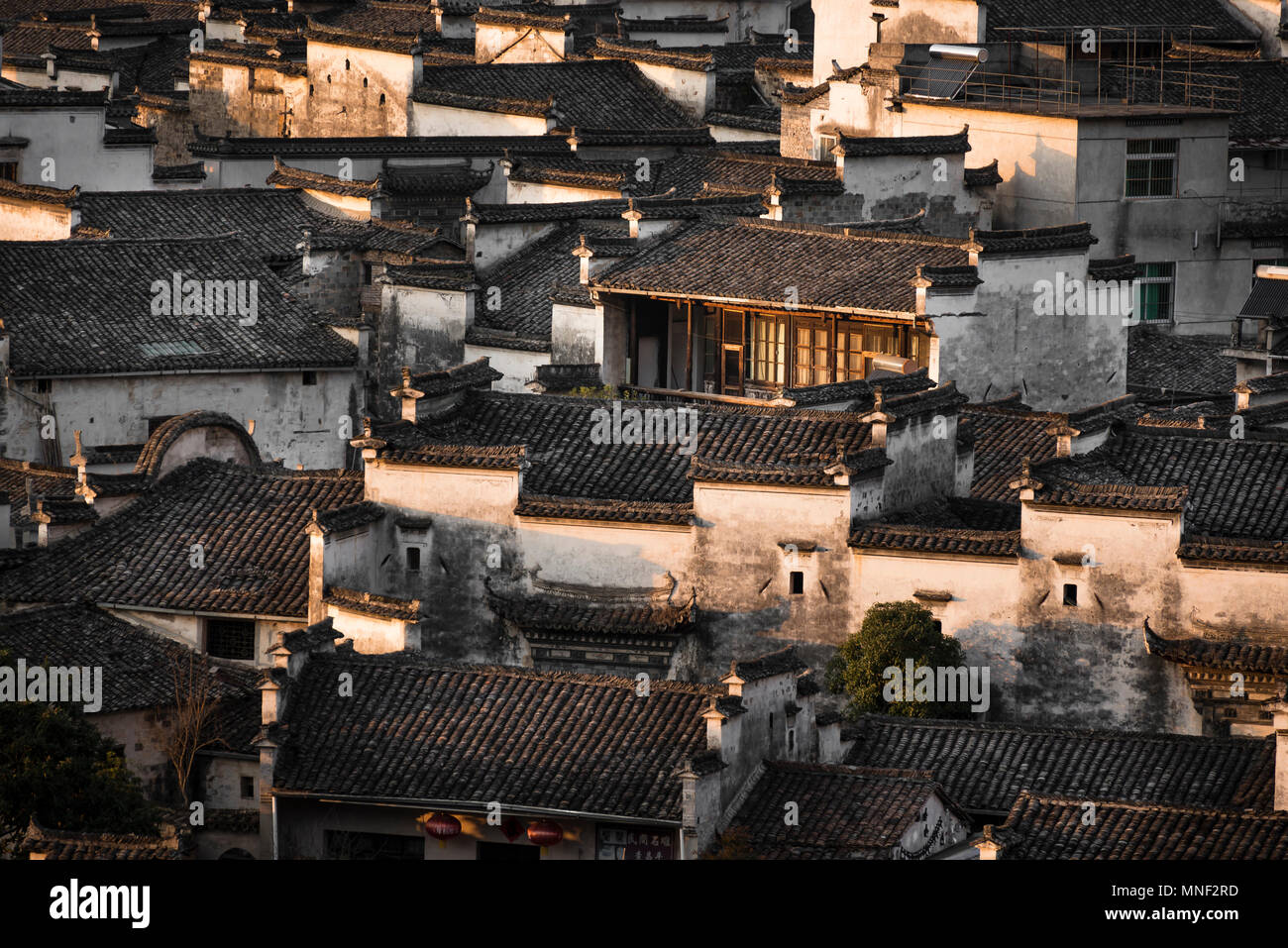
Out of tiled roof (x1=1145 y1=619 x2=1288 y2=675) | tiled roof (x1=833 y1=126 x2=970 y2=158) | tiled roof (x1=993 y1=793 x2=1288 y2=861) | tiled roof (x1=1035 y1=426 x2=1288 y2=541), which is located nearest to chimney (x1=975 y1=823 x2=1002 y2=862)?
tiled roof (x1=993 y1=793 x2=1288 y2=861)

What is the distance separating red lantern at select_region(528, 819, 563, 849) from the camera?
39.0 meters

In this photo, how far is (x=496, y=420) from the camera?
49.1 m

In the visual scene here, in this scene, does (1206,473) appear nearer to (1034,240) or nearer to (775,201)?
(1034,240)

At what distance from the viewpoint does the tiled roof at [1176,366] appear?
61219mm

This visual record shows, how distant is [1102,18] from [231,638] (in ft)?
108

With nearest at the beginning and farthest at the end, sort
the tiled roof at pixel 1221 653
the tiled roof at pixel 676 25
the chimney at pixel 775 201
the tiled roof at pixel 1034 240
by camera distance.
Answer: the tiled roof at pixel 1221 653, the tiled roof at pixel 1034 240, the chimney at pixel 775 201, the tiled roof at pixel 676 25

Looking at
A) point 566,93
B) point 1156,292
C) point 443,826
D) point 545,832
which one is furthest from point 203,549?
point 566,93

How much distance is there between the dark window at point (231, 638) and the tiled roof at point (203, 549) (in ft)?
1.56

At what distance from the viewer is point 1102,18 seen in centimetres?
7131

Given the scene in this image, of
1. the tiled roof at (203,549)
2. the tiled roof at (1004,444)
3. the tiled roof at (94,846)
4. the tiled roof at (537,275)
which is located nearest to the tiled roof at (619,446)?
the tiled roof at (203,549)

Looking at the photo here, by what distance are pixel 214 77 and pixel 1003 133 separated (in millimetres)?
26019

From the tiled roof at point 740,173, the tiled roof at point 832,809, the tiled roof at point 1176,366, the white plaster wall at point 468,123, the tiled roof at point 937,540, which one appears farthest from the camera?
the white plaster wall at point 468,123

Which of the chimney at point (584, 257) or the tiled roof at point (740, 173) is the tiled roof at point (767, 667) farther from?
the tiled roof at point (740, 173)

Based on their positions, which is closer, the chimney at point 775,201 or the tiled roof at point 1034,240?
the tiled roof at point 1034,240
